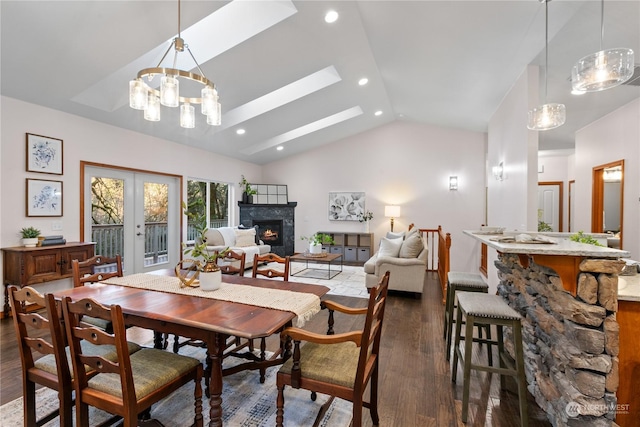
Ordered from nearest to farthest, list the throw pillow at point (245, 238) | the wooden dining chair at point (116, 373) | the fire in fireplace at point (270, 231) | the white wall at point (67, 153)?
the wooden dining chair at point (116, 373), the white wall at point (67, 153), the throw pillow at point (245, 238), the fire in fireplace at point (270, 231)

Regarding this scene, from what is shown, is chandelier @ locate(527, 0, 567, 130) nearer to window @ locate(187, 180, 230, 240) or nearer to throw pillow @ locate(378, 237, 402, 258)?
throw pillow @ locate(378, 237, 402, 258)

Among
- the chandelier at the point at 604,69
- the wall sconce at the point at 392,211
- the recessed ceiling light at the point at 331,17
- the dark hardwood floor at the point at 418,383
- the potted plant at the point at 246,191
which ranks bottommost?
the dark hardwood floor at the point at 418,383

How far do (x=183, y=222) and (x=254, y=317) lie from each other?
4.95 meters

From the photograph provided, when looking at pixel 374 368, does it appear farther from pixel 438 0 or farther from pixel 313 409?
pixel 438 0

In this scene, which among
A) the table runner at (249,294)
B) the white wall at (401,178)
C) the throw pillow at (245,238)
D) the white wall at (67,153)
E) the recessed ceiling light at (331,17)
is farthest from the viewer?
the white wall at (401,178)

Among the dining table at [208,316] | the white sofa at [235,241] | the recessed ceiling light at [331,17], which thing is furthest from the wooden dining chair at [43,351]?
the white sofa at [235,241]

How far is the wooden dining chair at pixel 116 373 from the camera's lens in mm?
1374

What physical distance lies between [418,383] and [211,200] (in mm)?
6080

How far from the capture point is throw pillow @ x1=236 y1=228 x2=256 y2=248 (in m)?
6.67

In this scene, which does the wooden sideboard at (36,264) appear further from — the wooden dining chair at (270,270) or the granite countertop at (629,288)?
the granite countertop at (629,288)

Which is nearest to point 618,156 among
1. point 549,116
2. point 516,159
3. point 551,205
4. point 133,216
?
point 516,159

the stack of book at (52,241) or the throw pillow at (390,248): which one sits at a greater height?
the stack of book at (52,241)

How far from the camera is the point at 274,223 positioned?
8.18m

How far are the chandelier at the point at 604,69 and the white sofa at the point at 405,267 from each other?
9.71ft
